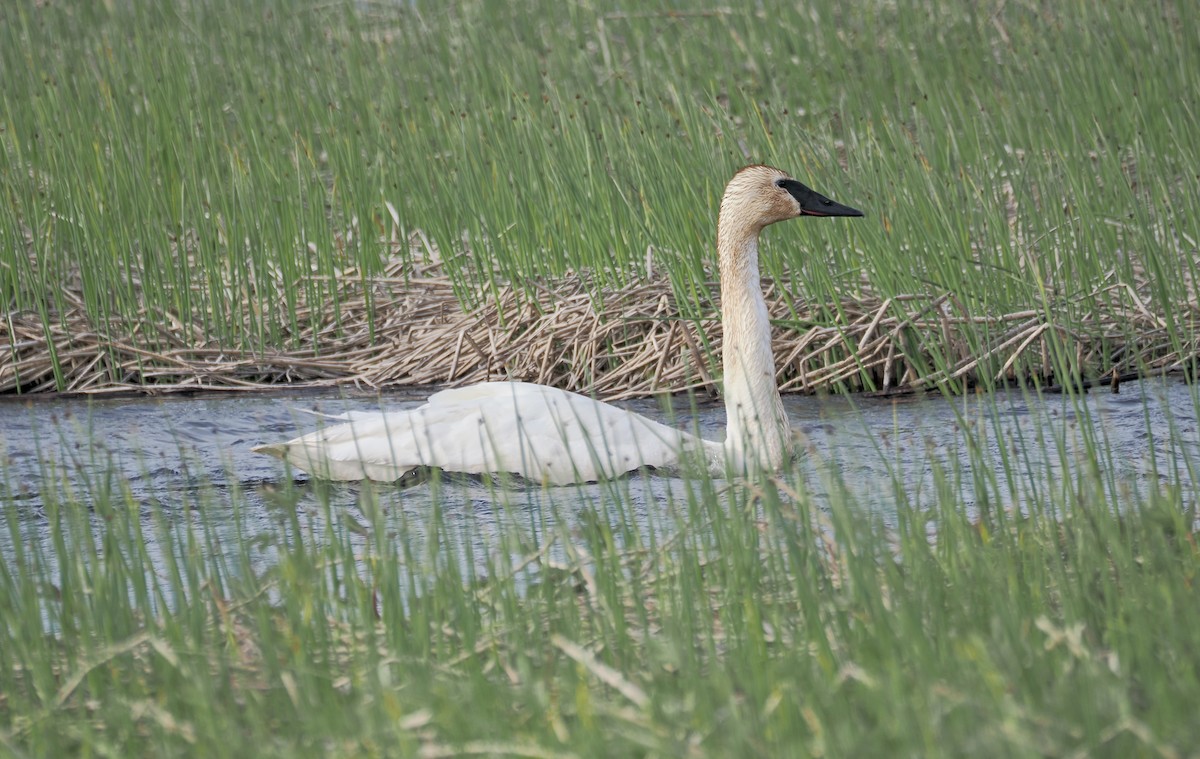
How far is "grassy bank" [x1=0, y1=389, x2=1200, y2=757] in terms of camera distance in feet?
8.95

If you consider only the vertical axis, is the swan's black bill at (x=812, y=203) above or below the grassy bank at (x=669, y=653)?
above

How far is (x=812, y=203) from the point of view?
636 cm

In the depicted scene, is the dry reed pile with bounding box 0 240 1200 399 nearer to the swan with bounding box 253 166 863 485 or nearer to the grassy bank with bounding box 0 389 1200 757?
the swan with bounding box 253 166 863 485

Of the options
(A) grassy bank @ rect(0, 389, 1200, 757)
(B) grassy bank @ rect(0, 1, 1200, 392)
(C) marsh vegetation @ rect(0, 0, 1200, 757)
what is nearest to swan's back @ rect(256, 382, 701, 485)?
(C) marsh vegetation @ rect(0, 0, 1200, 757)

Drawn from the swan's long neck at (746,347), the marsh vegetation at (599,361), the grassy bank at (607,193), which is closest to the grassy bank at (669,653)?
the marsh vegetation at (599,361)

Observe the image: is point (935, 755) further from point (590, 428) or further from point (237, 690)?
point (590, 428)

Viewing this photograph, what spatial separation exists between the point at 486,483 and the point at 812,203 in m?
2.14

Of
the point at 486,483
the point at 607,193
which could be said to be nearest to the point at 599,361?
the point at 607,193

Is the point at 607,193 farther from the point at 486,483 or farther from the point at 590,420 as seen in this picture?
the point at 486,483

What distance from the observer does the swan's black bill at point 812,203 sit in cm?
630

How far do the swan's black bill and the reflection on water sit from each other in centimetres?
80

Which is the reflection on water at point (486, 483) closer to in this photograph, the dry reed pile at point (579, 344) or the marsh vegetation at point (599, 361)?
the marsh vegetation at point (599, 361)

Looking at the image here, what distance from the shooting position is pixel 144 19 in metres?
13.2

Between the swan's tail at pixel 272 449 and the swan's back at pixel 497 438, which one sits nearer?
the swan's back at pixel 497 438
